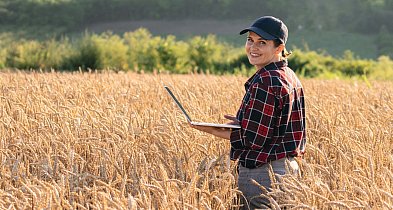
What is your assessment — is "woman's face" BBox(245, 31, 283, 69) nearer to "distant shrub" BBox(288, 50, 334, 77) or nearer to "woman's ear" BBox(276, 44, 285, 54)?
"woman's ear" BBox(276, 44, 285, 54)

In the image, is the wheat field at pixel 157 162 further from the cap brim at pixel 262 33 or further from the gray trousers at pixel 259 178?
the cap brim at pixel 262 33

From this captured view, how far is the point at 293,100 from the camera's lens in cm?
377

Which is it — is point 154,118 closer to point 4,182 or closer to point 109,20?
point 4,182

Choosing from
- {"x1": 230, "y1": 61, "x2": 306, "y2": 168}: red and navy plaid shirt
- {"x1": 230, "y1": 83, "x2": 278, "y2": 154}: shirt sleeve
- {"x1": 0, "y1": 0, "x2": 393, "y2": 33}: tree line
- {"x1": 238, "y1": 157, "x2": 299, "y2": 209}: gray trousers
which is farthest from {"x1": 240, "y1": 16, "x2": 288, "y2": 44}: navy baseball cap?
{"x1": 0, "y1": 0, "x2": 393, "y2": 33}: tree line

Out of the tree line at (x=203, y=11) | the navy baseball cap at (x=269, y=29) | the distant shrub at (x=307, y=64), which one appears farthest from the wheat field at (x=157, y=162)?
the tree line at (x=203, y=11)

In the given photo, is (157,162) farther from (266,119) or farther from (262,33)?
(262,33)

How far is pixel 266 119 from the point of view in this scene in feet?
12.0

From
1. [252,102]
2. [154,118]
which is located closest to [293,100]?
[252,102]

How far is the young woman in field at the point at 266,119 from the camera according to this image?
144 inches

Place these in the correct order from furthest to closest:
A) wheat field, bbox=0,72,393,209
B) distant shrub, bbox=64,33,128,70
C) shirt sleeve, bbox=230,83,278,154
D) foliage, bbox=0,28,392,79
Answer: distant shrub, bbox=64,33,128,70, foliage, bbox=0,28,392,79, shirt sleeve, bbox=230,83,278,154, wheat field, bbox=0,72,393,209

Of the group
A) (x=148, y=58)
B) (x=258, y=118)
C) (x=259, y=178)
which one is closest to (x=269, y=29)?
(x=258, y=118)

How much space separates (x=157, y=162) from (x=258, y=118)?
83cm

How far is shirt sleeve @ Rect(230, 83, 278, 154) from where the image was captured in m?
3.65

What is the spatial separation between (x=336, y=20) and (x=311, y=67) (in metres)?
33.8
